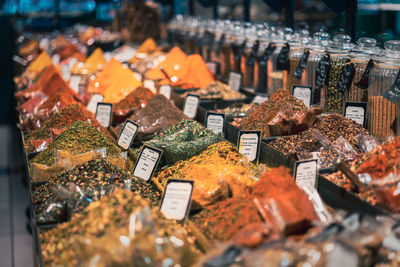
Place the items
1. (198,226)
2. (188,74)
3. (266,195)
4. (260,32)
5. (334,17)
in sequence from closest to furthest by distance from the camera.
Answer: (266,195)
(198,226)
(260,32)
(188,74)
(334,17)

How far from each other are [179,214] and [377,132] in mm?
1000

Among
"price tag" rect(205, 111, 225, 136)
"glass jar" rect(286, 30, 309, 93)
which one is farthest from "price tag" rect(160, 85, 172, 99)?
"glass jar" rect(286, 30, 309, 93)

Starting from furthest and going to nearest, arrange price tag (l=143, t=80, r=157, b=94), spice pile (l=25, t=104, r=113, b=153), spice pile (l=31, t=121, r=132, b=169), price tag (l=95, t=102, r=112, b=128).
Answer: price tag (l=143, t=80, r=157, b=94)
price tag (l=95, t=102, r=112, b=128)
spice pile (l=25, t=104, r=113, b=153)
spice pile (l=31, t=121, r=132, b=169)

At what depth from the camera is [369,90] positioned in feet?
6.74

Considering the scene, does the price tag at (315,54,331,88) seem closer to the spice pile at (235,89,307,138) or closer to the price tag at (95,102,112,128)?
the spice pile at (235,89,307,138)

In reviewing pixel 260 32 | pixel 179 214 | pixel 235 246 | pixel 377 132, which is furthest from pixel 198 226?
pixel 260 32

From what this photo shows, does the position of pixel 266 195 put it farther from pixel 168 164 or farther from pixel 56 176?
pixel 56 176

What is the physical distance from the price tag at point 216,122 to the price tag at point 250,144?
0.38m

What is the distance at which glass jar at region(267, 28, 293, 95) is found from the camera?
281cm

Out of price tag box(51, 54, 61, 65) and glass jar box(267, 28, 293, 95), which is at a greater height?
glass jar box(267, 28, 293, 95)

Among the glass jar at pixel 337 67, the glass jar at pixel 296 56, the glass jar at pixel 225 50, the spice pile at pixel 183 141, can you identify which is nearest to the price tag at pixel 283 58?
the glass jar at pixel 296 56

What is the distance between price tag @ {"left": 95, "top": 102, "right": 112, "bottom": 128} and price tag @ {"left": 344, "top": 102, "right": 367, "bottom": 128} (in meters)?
1.36

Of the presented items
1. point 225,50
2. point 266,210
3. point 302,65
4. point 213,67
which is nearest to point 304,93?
point 302,65

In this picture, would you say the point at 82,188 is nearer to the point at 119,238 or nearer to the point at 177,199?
the point at 177,199
